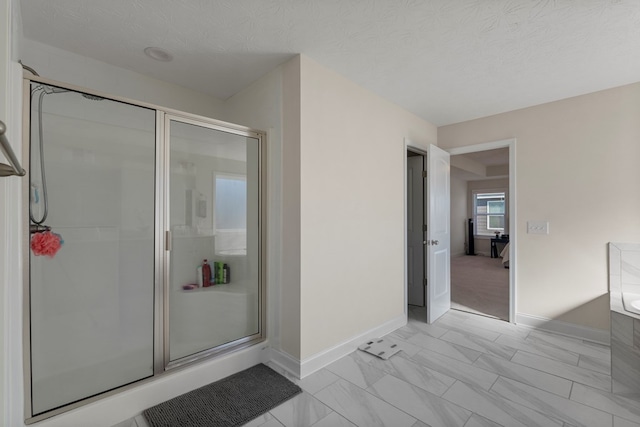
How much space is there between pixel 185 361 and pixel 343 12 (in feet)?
8.63

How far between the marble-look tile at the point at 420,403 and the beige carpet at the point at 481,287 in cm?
210

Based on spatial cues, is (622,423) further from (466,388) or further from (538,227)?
(538,227)

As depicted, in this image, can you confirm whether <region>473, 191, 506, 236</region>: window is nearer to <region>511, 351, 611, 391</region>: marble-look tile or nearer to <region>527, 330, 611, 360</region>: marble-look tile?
<region>527, 330, 611, 360</region>: marble-look tile

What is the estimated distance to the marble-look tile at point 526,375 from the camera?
6.91 ft

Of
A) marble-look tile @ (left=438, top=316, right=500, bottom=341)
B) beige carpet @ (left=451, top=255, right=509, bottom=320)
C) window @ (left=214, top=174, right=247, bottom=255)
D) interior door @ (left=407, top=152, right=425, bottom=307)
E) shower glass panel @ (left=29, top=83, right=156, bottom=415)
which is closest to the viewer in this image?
shower glass panel @ (left=29, top=83, right=156, bottom=415)

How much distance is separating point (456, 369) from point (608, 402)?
0.92m

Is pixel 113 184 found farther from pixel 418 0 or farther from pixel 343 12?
pixel 418 0

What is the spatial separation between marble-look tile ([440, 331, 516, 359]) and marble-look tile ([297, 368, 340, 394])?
137 centimetres

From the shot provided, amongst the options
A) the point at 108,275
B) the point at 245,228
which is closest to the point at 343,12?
the point at 245,228

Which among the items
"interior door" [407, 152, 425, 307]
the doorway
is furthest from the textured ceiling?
"interior door" [407, 152, 425, 307]

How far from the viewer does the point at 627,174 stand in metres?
2.73

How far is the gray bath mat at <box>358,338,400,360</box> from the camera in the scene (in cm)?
260

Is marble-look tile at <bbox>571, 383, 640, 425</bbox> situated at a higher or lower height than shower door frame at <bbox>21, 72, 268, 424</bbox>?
lower

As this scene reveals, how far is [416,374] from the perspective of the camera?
2.29 meters
